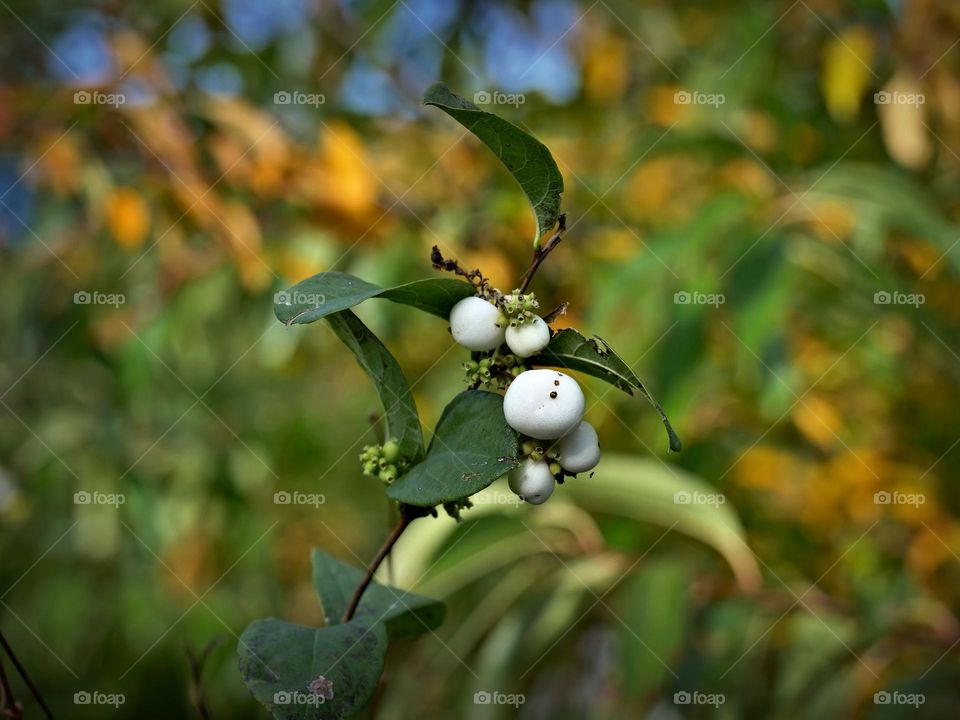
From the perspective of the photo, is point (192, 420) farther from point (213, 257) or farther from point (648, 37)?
point (648, 37)

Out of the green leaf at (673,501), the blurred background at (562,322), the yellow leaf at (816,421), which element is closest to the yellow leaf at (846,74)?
the blurred background at (562,322)

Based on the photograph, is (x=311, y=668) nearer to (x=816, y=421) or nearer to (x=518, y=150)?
(x=518, y=150)

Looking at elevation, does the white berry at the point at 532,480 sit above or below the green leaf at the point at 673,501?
above

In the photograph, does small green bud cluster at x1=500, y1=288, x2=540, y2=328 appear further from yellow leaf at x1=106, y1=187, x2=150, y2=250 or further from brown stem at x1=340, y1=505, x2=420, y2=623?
yellow leaf at x1=106, y1=187, x2=150, y2=250

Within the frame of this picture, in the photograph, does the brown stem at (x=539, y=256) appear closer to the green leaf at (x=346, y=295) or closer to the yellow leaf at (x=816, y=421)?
the green leaf at (x=346, y=295)

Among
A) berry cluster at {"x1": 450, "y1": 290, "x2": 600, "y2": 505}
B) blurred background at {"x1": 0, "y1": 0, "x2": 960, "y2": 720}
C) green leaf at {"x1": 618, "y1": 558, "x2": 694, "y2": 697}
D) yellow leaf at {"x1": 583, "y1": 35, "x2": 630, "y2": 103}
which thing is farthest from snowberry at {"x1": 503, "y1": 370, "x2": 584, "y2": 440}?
yellow leaf at {"x1": 583, "y1": 35, "x2": 630, "y2": 103}

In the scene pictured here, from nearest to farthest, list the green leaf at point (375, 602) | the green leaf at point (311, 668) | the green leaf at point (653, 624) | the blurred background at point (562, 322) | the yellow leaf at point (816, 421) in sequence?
the green leaf at point (311, 668) → the green leaf at point (375, 602) → the green leaf at point (653, 624) → the blurred background at point (562, 322) → the yellow leaf at point (816, 421)

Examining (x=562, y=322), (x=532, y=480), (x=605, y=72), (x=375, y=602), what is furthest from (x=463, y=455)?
(x=605, y=72)
